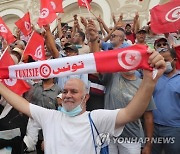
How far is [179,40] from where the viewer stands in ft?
13.5

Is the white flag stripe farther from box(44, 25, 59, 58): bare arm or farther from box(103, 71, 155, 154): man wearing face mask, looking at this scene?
box(44, 25, 59, 58): bare arm

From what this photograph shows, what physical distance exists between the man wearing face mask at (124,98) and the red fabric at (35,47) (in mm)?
1284

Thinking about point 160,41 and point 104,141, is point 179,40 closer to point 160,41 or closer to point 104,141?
point 160,41

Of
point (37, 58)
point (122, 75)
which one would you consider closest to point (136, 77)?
point (122, 75)

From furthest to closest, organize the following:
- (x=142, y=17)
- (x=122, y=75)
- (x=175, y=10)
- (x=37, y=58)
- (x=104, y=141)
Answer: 1. (x=142, y=17)
2. (x=37, y=58)
3. (x=175, y=10)
4. (x=122, y=75)
5. (x=104, y=141)

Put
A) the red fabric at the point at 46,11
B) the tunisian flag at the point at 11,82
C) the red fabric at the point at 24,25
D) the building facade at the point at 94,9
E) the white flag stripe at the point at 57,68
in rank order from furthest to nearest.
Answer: the building facade at the point at 94,9 → the red fabric at the point at 24,25 → the red fabric at the point at 46,11 → the tunisian flag at the point at 11,82 → the white flag stripe at the point at 57,68

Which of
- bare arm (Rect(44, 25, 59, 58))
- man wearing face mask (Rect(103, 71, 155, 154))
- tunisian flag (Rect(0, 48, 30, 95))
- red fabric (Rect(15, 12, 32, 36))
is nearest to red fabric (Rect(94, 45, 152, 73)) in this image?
man wearing face mask (Rect(103, 71, 155, 154))

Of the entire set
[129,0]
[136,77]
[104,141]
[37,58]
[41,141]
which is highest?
[129,0]

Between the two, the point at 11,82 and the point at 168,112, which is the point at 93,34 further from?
the point at 168,112

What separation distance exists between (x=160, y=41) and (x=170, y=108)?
1102 mm

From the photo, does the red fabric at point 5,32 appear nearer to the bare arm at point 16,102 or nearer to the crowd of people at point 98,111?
the crowd of people at point 98,111

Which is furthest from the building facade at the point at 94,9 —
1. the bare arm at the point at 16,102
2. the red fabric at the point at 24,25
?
the bare arm at the point at 16,102

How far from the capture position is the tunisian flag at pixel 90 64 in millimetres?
2044

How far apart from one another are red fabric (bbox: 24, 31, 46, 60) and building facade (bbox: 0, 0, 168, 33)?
8622 millimetres
